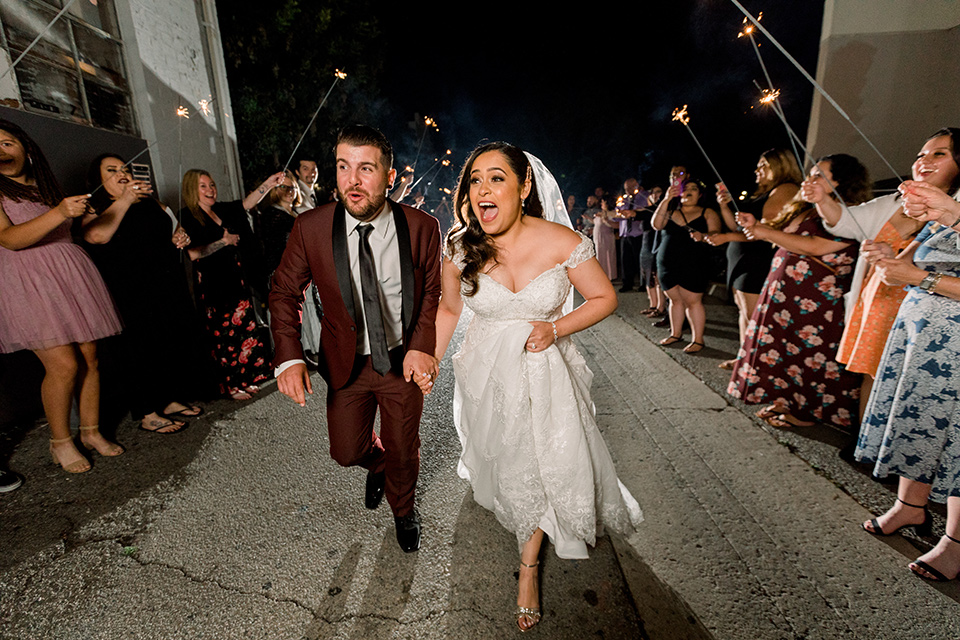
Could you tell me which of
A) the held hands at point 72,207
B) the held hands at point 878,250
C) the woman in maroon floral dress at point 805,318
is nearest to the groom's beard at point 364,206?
the held hands at point 72,207

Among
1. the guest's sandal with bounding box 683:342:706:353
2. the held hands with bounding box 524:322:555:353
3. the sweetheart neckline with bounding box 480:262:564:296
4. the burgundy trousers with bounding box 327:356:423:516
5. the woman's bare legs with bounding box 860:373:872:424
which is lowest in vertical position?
the guest's sandal with bounding box 683:342:706:353

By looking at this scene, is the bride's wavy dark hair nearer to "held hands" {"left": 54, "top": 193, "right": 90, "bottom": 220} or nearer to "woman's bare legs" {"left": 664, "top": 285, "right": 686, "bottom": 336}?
"held hands" {"left": 54, "top": 193, "right": 90, "bottom": 220}

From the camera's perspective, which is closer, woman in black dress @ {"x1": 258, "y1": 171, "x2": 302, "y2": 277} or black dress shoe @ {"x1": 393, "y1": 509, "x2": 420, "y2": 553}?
black dress shoe @ {"x1": 393, "y1": 509, "x2": 420, "y2": 553}

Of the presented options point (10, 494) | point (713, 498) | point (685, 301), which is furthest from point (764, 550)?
point (10, 494)

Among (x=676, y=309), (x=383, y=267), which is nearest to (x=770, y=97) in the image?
(x=383, y=267)

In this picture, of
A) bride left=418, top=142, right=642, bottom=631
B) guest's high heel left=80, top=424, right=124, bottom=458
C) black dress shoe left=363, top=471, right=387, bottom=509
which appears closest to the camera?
bride left=418, top=142, right=642, bottom=631

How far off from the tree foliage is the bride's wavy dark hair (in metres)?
10.3

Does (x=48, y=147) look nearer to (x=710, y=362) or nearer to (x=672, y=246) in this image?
(x=672, y=246)

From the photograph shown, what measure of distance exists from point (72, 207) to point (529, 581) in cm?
354

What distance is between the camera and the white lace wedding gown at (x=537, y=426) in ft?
6.81

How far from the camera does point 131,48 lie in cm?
534

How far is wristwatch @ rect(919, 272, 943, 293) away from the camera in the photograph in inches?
85.9

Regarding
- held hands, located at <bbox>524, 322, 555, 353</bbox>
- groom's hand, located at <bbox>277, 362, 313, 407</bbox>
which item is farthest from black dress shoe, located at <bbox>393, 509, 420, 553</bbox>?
held hands, located at <bbox>524, 322, 555, 353</bbox>

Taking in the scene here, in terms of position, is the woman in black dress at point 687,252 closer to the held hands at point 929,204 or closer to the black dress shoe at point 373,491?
the held hands at point 929,204
